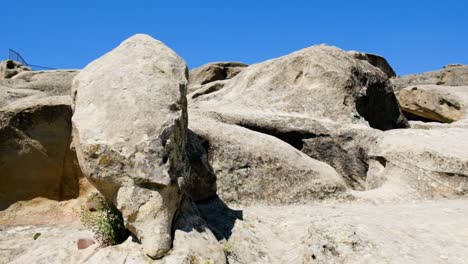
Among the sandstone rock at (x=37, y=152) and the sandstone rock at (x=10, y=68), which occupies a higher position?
the sandstone rock at (x=10, y=68)

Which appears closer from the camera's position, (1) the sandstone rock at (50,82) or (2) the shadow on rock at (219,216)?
(2) the shadow on rock at (219,216)

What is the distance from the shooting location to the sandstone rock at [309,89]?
624 inches

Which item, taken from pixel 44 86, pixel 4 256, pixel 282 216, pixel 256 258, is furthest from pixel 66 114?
pixel 44 86

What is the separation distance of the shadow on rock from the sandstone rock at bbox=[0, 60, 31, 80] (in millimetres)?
28490

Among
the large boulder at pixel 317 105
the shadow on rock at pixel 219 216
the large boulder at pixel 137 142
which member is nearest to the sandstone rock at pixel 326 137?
the large boulder at pixel 317 105

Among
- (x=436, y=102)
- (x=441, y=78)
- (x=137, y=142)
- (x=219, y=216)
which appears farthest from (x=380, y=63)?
(x=137, y=142)

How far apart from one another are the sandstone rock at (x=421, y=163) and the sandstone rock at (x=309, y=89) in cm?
239

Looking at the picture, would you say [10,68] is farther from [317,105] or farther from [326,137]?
[326,137]

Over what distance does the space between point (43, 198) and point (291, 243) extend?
629cm

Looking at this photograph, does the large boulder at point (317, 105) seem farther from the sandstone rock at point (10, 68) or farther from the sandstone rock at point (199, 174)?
the sandstone rock at point (10, 68)

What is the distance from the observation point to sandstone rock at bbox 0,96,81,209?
1200 cm

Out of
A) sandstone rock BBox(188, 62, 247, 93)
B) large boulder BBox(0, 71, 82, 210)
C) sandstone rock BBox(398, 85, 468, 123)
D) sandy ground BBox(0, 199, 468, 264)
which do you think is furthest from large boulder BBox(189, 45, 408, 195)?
sandstone rock BBox(188, 62, 247, 93)

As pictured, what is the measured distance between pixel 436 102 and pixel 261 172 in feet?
49.9

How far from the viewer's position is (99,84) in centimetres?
862
